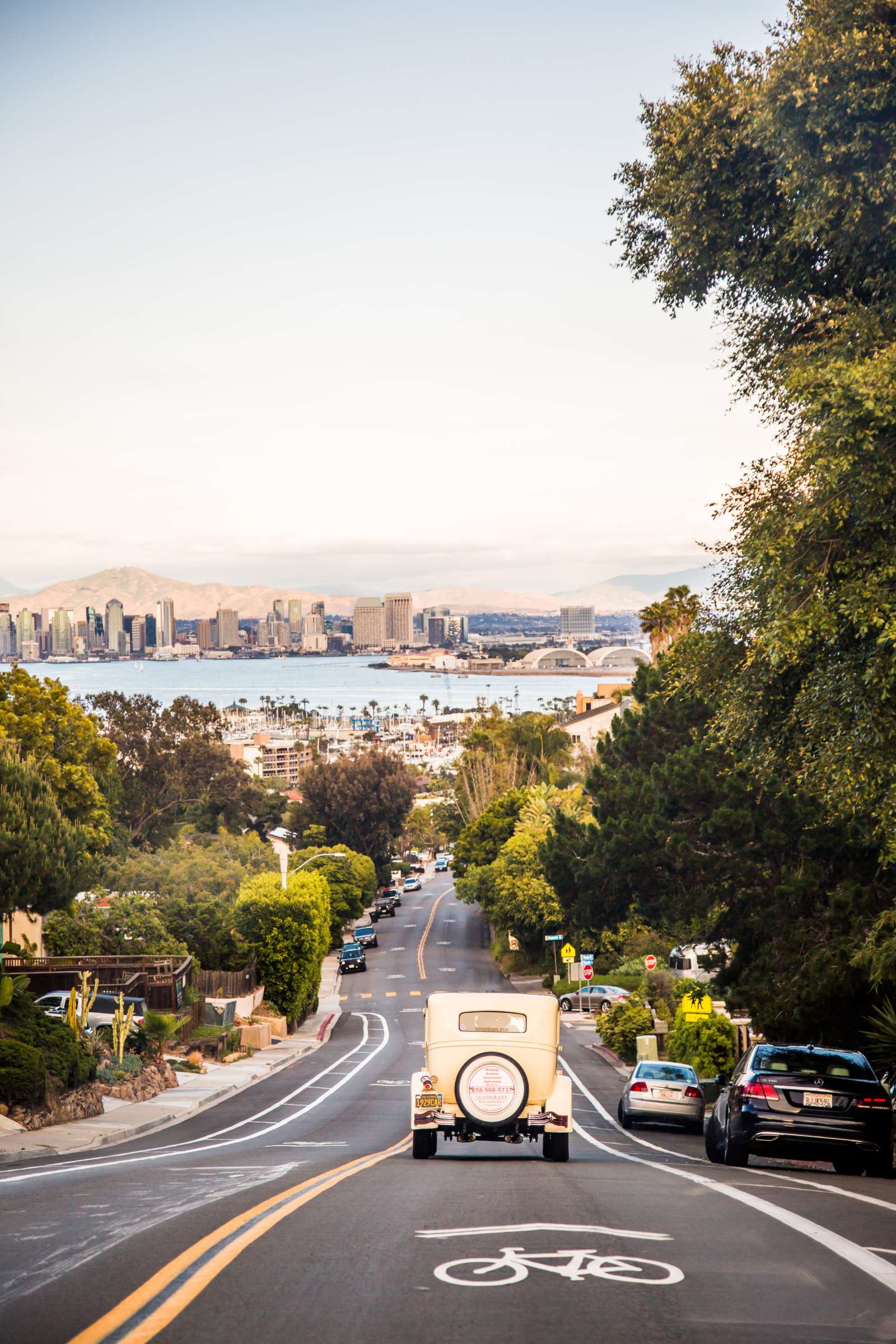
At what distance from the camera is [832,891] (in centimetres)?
2458

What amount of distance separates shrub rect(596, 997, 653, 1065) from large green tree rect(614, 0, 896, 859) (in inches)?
982

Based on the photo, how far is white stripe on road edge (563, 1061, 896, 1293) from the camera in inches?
273

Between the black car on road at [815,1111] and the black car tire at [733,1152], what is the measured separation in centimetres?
8

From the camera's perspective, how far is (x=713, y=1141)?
48.9ft

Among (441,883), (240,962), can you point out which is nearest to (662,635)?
(240,962)

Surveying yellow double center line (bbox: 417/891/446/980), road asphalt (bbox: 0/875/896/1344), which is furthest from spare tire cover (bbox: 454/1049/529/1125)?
yellow double center line (bbox: 417/891/446/980)

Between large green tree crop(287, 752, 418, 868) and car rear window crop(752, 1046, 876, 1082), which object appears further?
large green tree crop(287, 752, 418, 868)

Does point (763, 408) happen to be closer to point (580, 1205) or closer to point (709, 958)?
point (580, 1205)

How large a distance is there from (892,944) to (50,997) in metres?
23.0

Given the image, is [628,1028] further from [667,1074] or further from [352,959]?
[352,959]

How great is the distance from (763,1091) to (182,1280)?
26.9ft

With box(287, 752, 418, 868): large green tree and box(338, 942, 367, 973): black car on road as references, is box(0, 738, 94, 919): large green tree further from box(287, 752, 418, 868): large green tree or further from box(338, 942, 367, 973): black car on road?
box(287, 752, 418, 868): large green tree

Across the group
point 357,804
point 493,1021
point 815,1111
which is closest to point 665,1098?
point 493,1021

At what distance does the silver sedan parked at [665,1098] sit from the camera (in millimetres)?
22219
